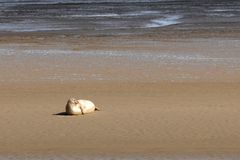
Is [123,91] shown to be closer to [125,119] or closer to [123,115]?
[123,115]

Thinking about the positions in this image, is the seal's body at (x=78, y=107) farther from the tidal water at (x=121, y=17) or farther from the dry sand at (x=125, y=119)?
the tidal water at (x=121, y=17)

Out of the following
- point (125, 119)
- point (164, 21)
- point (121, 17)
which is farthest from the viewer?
point (121, 17)

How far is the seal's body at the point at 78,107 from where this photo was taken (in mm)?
11140

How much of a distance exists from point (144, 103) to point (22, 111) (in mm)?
1836

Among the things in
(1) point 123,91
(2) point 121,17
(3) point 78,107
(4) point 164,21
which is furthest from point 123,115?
(2) point 121,17

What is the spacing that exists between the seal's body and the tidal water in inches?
558

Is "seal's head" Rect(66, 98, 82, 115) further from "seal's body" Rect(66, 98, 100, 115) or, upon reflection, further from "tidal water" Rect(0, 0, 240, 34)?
"tidal water" Rect(0, 0, 240, 34)

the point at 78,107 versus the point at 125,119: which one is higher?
the point at 78,107

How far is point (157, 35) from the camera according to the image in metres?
24.0

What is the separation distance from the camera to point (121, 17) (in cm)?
3244

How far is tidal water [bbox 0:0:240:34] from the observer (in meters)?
27.4

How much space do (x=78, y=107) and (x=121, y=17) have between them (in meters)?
21.4

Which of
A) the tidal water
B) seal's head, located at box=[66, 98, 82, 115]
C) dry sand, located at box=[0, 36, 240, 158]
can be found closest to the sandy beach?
dry sand, located at box=[0, 36, 240, 158]

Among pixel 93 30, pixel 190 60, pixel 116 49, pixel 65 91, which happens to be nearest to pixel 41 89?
pixel 65 91
